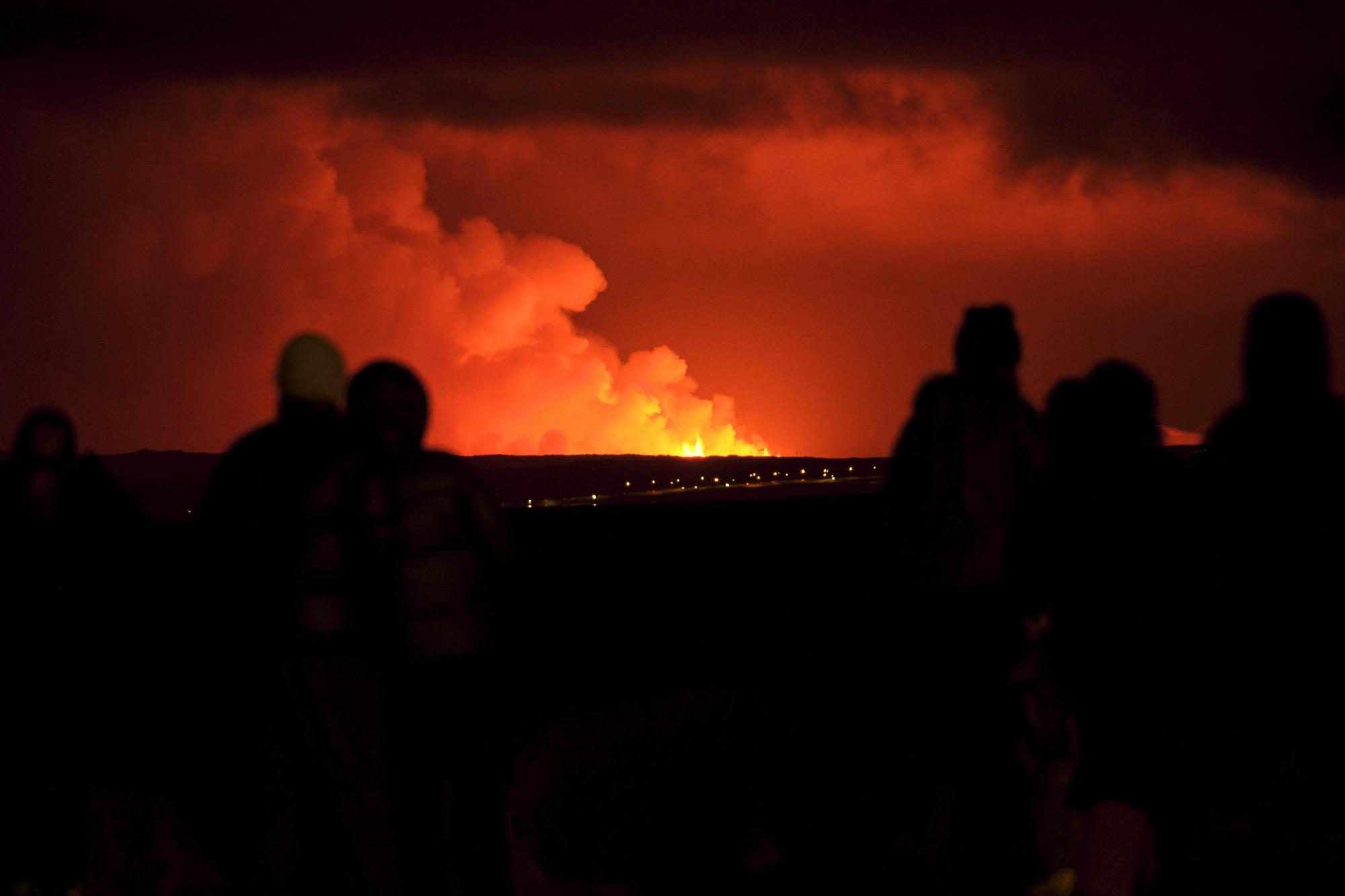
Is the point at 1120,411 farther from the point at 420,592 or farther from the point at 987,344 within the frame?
the point at 420,592

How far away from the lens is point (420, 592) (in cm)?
559

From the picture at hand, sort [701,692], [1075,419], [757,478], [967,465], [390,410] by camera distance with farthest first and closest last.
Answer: [757,478] < [701,692] < [967,465] < [390,410] < [1075,419]

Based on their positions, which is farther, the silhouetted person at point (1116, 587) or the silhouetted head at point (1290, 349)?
the silhouetted person at point (1116, 587)

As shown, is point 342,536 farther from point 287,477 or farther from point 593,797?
point 593,797

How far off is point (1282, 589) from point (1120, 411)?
87 centimetres

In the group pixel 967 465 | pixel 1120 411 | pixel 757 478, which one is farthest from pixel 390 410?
pixel 757 478

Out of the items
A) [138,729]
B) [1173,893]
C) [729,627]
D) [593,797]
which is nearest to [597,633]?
[729,627]

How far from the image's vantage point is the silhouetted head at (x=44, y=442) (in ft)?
21.1

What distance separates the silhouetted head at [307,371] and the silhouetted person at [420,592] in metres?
0.09

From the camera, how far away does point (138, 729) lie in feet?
30.7

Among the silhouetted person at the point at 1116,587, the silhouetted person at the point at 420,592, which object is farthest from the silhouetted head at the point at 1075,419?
the silhouetted person at the point at 420,592

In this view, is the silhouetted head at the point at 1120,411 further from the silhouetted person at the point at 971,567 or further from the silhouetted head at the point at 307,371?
the silhouetted head at the point at 307,371

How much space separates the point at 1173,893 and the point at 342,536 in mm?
2927

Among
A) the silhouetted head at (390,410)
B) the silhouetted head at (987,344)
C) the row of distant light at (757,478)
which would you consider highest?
the row of distant light at (757,478)
